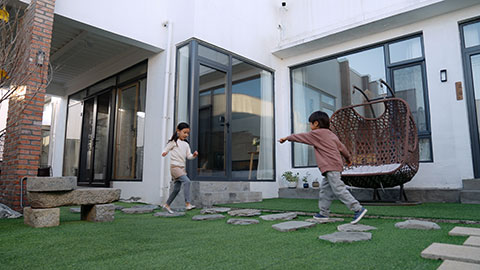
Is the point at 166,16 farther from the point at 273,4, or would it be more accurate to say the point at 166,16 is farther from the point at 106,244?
the point at 106,244

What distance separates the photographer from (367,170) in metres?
4.66

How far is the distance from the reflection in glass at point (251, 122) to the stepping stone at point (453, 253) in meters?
4.31

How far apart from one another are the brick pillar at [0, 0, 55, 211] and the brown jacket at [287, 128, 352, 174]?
3111 mm

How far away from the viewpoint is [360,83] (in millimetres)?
6242

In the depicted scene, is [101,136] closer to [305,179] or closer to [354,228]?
[305,179]

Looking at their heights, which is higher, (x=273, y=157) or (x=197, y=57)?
(x=197, y=57)

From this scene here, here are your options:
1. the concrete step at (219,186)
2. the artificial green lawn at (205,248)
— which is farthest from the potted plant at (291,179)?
the artificial green lawn at (205,248)

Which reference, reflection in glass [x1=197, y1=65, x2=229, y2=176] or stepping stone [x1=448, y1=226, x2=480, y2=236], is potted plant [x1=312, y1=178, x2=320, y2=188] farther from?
stepping stone [x1=448, y1=226, x2=480, y2=236]

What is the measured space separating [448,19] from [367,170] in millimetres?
2885

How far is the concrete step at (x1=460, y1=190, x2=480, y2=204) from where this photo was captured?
433cm

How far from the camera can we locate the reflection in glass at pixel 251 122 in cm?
612

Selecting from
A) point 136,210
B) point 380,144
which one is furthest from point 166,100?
point 380,144

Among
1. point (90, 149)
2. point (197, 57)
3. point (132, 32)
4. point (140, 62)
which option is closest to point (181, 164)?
point (197, 57)

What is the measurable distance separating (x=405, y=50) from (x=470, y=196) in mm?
2656
